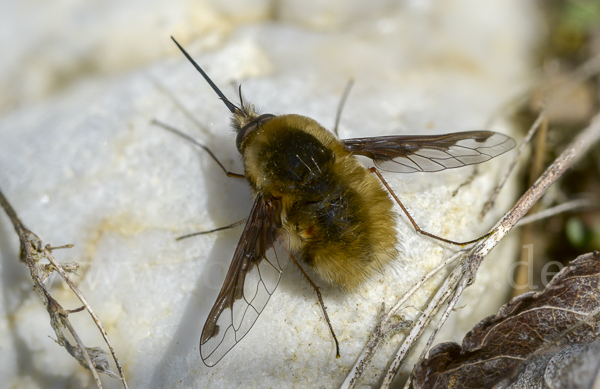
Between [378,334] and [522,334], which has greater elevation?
[378,334]

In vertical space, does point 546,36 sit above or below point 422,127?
above

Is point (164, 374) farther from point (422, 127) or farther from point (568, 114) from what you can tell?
point (568, 114)

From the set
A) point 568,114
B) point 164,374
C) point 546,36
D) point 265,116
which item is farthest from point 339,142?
point 546,36

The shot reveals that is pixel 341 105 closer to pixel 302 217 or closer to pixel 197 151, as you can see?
pixel 197 151

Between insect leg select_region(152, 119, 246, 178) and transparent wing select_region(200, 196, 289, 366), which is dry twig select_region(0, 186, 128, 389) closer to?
transparent wing select_region(200, 196, 289, 366)

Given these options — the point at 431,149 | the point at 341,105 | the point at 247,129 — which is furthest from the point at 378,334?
the point at 341,105

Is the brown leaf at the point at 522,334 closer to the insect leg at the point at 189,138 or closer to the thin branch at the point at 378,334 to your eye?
the thin branch at the point at 378,334

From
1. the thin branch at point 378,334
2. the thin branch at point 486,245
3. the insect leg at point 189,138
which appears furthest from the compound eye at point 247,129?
the thin branch at point 486,245
